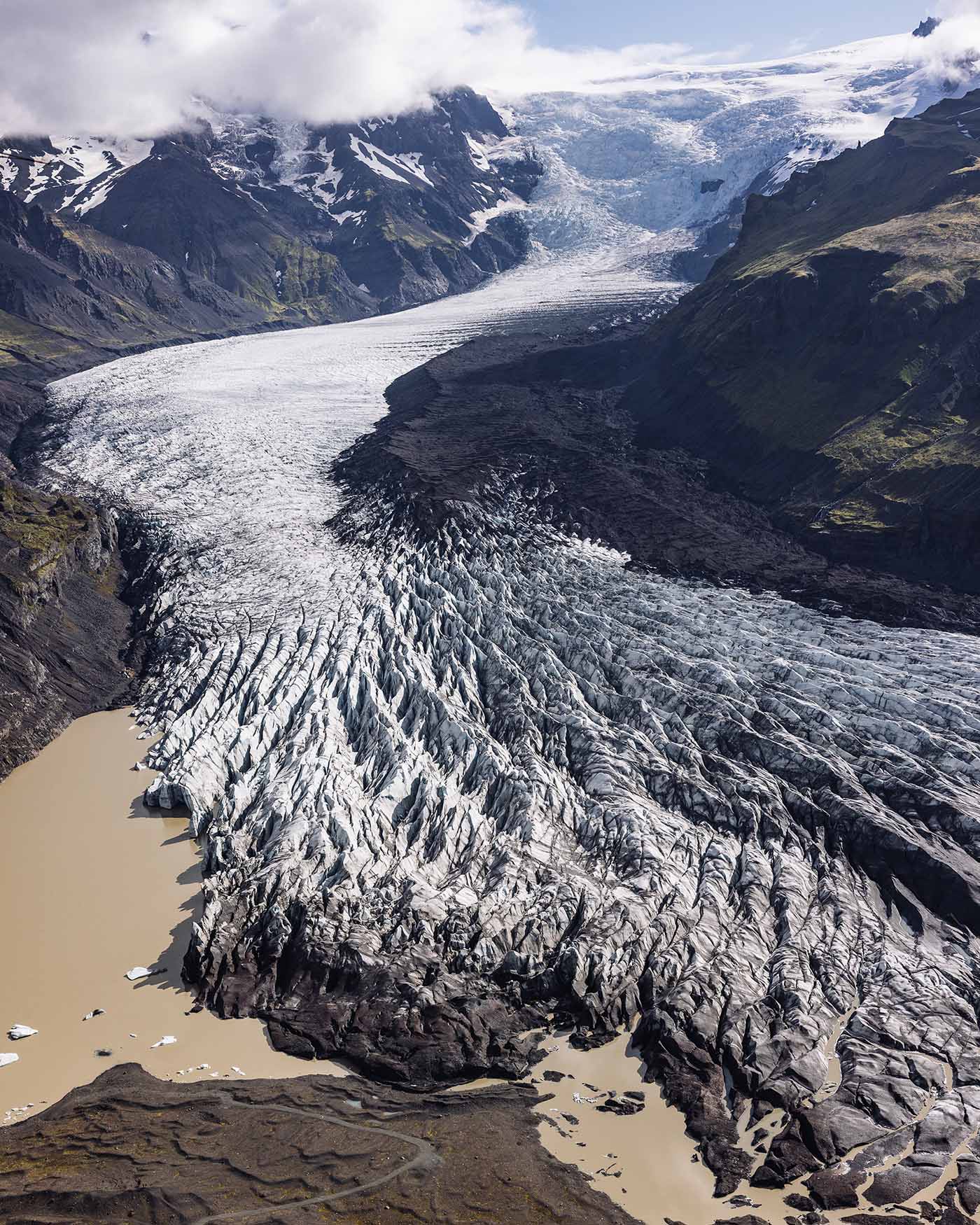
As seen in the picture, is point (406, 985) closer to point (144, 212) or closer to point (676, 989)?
point (676, 989)

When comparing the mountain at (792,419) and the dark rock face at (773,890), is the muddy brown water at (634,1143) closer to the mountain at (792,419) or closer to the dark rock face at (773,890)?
the dark rock face at (773,890)

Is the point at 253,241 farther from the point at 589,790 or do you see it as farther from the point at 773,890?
the point at 773,890

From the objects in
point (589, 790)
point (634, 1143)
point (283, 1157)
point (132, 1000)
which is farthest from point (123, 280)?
point (634, 1143)

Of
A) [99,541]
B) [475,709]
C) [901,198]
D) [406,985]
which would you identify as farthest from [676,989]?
[901,198]

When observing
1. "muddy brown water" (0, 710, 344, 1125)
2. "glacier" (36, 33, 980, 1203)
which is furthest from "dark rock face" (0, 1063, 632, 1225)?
"glacier" (36, 33, 980, 1203)

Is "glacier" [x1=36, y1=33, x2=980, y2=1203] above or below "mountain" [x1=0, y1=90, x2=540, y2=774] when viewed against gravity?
below

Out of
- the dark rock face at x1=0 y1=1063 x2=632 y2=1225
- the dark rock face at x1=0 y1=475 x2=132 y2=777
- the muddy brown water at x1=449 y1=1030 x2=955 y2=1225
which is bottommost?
the muddy brown water at x1=449 y1=1030 x2=955 y2=1225

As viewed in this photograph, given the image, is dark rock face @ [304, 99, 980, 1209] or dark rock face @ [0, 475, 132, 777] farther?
dark rock face @ [0, 475, 132, 777]

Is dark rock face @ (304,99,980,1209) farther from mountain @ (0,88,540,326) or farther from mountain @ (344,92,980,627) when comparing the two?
mountain @ (0,88,540,326)
